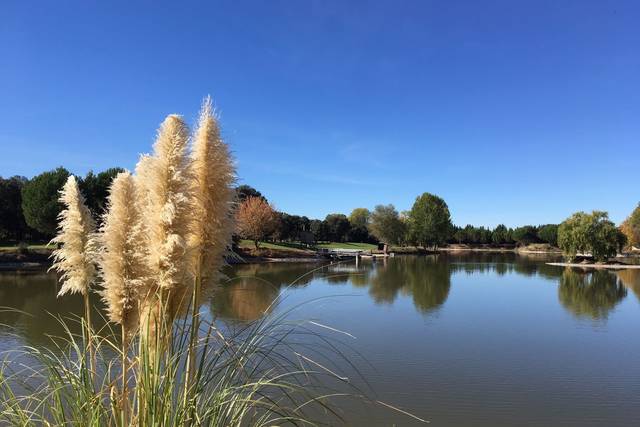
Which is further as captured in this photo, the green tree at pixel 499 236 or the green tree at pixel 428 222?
the green tree at pixel 499 236

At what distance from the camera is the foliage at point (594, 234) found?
197ft

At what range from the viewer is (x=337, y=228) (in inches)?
4385

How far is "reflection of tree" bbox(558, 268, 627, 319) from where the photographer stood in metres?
26.1

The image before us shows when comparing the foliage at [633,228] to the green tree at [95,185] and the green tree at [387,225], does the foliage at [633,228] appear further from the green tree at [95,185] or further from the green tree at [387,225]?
the green tree at [95,185]

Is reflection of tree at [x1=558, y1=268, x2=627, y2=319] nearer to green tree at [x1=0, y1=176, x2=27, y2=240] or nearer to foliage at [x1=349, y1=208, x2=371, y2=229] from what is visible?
green tree at [x1=0, y1=176, x2=27, y2=240]

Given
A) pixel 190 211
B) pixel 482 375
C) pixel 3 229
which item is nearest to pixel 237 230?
pixel 190 211

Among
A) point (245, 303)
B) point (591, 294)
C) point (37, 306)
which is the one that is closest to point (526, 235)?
point (591, 294)

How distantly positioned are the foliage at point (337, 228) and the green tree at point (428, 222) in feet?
55.4

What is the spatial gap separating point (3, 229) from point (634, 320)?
6331 cm

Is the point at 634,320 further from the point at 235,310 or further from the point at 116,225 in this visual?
the point at 116,225

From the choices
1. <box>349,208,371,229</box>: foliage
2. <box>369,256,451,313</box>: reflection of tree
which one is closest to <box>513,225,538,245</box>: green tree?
<box>349,208,371,229</box>: foliage

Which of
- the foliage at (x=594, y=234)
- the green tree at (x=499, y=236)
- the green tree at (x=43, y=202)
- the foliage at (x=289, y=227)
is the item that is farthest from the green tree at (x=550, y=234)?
the green tree at (x=43, y=202)

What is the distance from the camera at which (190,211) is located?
7.66ft

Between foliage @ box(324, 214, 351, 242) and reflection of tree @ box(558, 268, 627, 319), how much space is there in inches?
2725
